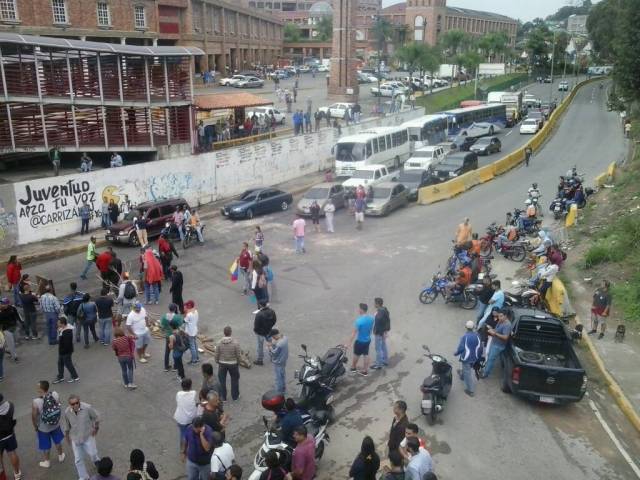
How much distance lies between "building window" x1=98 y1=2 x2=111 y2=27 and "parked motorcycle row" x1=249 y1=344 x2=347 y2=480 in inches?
1909

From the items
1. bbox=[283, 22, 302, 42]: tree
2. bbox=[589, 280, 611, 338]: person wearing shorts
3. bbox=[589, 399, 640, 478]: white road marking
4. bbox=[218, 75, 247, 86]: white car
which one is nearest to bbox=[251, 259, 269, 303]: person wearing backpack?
bbox=[589, 399, 640, 478]: white road marking

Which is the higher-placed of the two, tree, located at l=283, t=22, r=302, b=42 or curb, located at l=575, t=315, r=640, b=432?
tree, located at l=283, t=22, r=302, b=42

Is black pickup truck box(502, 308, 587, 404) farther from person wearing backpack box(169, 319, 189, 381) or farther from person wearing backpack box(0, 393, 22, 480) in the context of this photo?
person wearing backpack box(0, 393, 22, 480)

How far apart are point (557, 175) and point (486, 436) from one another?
26.5m

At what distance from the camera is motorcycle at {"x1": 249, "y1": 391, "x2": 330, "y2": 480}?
7.76m

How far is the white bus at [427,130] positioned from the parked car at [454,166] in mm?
4678

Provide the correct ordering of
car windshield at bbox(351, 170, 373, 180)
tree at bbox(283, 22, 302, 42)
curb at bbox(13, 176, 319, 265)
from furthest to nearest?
tree at bbox(283, 22, 302, 42) < car windshield at bbox(351, 170, 373, 180) < curb at bbox(13, 176, 319, 265)

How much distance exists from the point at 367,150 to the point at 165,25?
44373mm

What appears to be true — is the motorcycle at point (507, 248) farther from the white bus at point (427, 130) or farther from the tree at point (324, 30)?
the tree at point (324, 30)

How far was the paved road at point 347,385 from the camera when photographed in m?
9.52

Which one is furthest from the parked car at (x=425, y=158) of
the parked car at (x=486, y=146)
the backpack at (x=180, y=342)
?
the backpack at (x=180, y=342)

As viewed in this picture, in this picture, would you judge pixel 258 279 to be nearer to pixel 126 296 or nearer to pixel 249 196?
pixel 126 296

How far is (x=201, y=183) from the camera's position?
2773cm

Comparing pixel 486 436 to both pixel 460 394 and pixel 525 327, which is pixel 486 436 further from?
pixel 525 327
